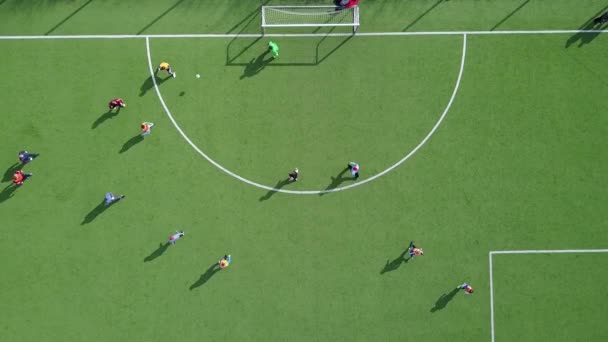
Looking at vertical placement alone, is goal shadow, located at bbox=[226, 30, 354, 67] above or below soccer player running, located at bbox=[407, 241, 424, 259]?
above

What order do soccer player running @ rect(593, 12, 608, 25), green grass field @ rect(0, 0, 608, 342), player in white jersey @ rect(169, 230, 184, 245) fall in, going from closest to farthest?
player in white jersey @ rect(169, 230, 184, 245), green grass field @ rect(0, 0, 608, 342), soccer player running @ rect(593, 12, 608, 25)

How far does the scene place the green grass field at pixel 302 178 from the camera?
15484 millimetres

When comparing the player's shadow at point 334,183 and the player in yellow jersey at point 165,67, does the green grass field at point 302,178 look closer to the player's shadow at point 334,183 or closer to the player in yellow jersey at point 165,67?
the player's shadow at point 334,183

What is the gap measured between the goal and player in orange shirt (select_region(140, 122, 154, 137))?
4468 mm

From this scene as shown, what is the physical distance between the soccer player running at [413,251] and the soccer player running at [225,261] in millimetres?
5388

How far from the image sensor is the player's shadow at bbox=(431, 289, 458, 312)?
51.2ft

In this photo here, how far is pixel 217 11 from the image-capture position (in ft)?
52.0

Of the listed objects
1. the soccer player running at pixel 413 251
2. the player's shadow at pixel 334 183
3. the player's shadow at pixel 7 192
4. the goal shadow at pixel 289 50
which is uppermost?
the goal shadow at pixel 289 50

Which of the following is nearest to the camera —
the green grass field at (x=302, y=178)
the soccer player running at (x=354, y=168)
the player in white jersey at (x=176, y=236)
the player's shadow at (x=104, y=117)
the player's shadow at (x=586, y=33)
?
the player in white jersey at (x=176, y=236)

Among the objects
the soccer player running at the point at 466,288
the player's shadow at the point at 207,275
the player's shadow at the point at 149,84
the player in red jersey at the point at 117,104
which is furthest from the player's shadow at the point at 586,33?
the player in red jersey at the point at 117,104

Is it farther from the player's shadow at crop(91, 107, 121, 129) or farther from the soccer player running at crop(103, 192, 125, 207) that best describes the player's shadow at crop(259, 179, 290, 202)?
the player's shadow at crop(91, 107, 121, 129)

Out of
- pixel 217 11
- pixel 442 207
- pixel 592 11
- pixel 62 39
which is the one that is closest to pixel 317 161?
pixel 442 207

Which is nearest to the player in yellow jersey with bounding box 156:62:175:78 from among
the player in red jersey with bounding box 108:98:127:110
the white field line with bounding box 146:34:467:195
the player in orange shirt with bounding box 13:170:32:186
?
the white field line with bounding box 146:34:467:195

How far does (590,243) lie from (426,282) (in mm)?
5127
